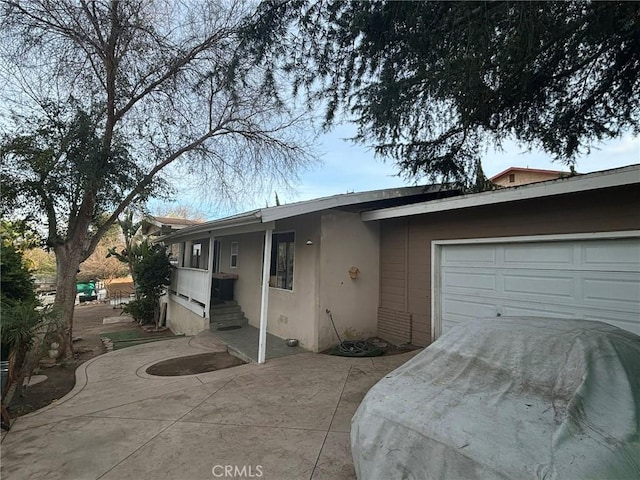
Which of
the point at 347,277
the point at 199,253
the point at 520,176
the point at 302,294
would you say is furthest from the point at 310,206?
the point at 520,176

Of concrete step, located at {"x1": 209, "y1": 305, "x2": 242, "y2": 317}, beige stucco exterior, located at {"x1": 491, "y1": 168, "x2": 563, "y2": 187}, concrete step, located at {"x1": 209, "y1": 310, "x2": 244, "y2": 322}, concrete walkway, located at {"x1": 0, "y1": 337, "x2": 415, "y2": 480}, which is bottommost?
concrete walkway, located at {"x1": 0, "y1": 337, "x2": 415, "y2": 480}

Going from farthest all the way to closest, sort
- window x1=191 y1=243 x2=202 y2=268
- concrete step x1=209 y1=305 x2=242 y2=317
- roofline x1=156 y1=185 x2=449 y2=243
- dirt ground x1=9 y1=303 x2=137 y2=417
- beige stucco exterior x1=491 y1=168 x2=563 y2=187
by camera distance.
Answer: beige stucco exterior x1=491 y1=168 x2=563 y2=187, window x1=191 y1=243 x2=202 y2=268, concrete step x1=209 y1=305 x2=242 y2=317, roofline x1=156 y1=185 x2=449 y2=243, dirt ground x1=9 y1=303 x2=137 y2=417

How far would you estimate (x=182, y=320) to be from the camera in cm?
1143

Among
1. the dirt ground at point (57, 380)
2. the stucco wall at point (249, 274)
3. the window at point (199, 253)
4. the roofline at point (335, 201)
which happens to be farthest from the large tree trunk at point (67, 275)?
the roofline at point (335, 201)

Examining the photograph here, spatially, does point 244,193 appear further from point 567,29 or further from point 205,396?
point 567,29

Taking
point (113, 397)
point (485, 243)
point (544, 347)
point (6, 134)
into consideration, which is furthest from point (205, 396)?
point (6, 134)

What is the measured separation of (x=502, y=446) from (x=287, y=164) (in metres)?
9.28

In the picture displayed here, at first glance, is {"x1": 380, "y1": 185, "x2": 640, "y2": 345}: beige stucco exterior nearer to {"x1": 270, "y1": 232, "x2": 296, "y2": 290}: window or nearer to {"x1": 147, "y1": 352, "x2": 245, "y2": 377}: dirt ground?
{"x1": 270, "y1": 232, "x2": 296, "y2": 290}: window

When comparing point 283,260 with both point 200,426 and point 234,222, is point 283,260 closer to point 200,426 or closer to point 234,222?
point 234,222

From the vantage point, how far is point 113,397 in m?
4.75

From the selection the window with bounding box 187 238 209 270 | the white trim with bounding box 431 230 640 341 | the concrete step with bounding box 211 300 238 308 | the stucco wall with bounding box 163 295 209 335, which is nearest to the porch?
the stucco wall with bounding box 163 295 209 335

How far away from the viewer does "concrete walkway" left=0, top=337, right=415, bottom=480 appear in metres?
2.99

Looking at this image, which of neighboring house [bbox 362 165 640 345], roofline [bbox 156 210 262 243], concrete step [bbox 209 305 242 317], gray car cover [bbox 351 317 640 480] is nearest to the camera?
gray car cover [bbox 351 317 640 480]

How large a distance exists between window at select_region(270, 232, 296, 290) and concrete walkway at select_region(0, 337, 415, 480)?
8.24 feet
